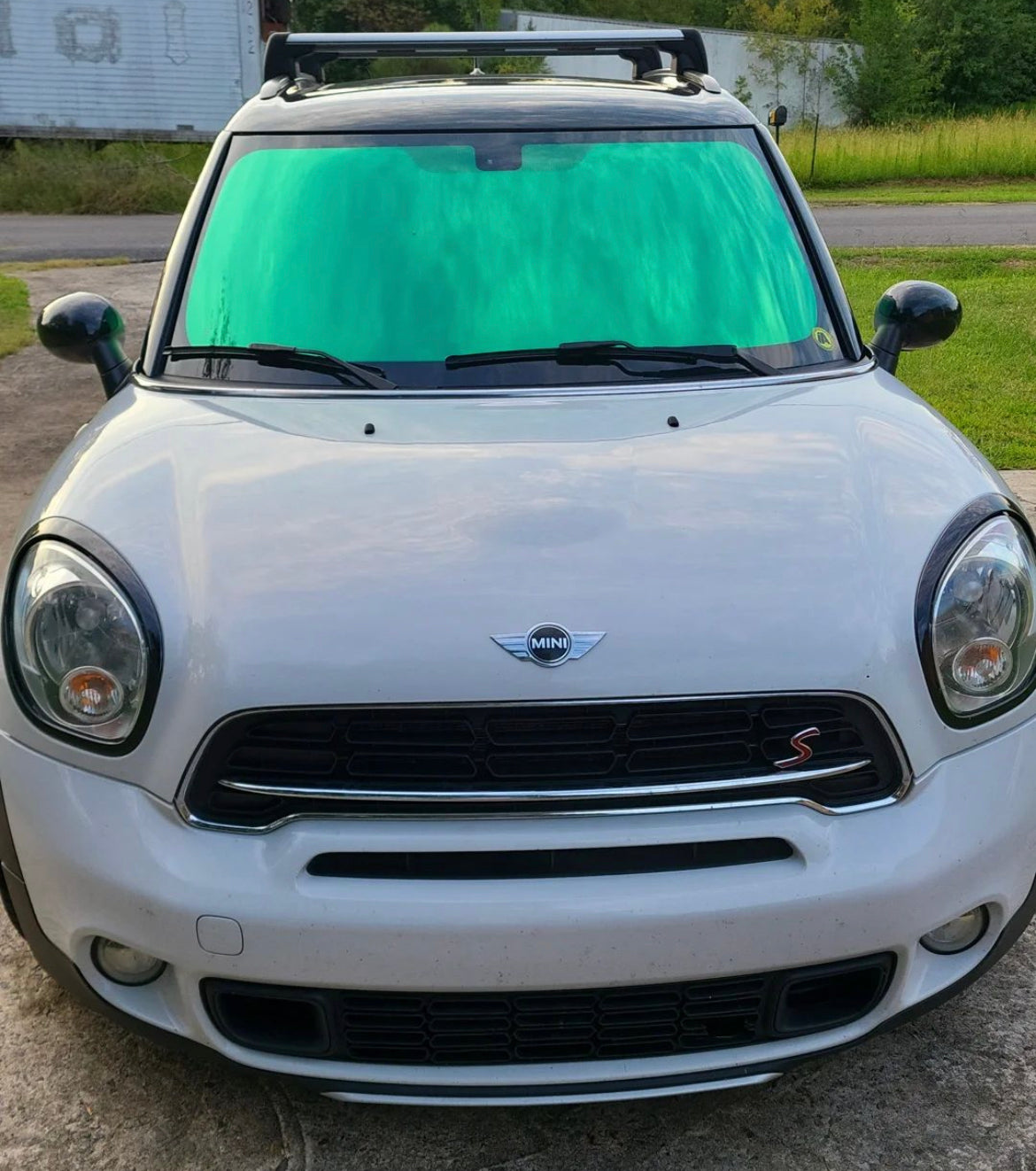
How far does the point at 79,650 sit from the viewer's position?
81.4 inches

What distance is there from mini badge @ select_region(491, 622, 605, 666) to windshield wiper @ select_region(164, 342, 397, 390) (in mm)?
945

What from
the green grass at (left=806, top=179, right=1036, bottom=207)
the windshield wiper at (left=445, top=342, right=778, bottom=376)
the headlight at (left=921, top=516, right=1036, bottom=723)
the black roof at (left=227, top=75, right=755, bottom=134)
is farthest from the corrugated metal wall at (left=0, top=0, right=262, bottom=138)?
the headlight at (left=921, top=516, right=1036, bottom=723)

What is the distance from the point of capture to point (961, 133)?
2680 cm

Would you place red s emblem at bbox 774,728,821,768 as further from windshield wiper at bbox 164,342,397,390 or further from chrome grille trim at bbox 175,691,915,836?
windshield wiper at bbox 164,342,397,390

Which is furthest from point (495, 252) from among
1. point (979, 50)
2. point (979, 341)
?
point (979, 50)

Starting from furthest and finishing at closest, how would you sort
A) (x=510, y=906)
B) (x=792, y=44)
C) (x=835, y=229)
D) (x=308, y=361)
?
(x=792, y=44) → (x=835, y=229) → (x=308, y=361) → (x=510, y=906)

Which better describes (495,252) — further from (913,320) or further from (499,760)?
(499,760)

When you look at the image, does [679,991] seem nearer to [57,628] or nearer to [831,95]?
[57,628]

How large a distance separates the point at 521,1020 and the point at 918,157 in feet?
88.6

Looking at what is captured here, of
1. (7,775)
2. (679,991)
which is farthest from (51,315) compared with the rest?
(679,991)

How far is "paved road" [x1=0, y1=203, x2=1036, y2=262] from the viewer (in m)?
14.8

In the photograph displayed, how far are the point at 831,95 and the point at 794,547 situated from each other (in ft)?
128

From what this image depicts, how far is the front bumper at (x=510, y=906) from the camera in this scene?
1858mm

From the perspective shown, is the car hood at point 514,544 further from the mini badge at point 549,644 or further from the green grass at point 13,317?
the green grass at point 13,317
